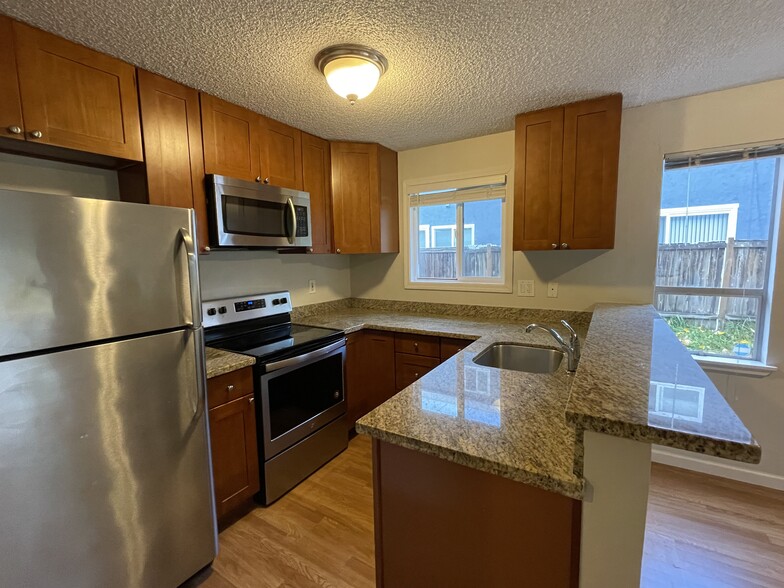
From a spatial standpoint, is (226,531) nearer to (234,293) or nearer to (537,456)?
(234,293)

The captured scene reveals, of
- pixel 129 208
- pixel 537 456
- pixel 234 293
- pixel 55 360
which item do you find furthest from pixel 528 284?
pixel 55 360

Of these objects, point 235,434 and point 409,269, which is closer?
point 235,434

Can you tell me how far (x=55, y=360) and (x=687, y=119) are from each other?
10.7 feet

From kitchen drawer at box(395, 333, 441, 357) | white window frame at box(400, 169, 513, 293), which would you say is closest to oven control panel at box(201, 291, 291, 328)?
kitchen drawer at box(395, 333, 441, 357)

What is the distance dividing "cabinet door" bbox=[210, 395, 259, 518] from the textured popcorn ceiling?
5.34 ft

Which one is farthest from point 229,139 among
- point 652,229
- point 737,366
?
point 737,366

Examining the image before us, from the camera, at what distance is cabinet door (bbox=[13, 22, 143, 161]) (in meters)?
1.31

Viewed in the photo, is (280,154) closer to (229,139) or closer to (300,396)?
(229,139)

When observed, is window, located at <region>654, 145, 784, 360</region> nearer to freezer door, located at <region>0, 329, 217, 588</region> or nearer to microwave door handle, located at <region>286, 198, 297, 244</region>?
microwave door handle, located at <region>286, 198, 297, 244</region>

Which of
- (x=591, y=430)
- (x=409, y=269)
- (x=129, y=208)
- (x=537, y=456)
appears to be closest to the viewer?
(x=591, y=430)

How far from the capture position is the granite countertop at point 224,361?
5.46 ft

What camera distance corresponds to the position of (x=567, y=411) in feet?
2.55

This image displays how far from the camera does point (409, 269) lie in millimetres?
3131

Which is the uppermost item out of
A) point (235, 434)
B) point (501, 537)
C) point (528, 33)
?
point (528, 33)
